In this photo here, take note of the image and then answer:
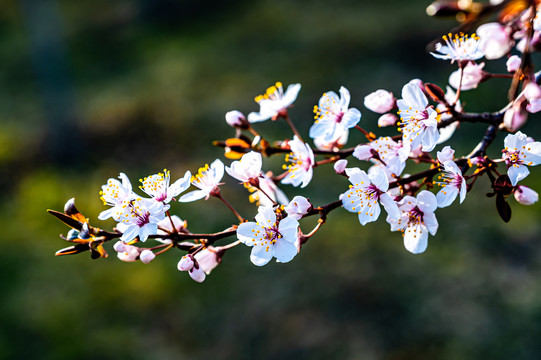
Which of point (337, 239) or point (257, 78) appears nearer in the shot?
point (337, 239)

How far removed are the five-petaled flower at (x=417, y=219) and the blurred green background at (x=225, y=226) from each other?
2.46 m

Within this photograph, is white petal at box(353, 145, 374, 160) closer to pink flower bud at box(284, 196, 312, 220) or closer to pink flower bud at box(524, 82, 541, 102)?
pink flower bud at box(284, 196, 312, 220)

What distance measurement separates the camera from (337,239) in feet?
13.4

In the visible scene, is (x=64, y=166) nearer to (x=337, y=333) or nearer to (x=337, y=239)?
(x=337, y=239)

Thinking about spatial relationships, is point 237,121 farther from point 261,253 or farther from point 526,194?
point 526,194

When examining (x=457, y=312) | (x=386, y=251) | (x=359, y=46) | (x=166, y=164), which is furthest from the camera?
(x=359, y=46)

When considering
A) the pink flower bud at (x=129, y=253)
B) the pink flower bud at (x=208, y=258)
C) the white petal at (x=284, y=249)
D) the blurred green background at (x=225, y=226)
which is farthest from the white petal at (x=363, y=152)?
the blurred green background at (x=225, y=226)

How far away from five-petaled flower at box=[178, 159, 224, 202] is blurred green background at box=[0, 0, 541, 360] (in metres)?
2.47

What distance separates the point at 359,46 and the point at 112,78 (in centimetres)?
385

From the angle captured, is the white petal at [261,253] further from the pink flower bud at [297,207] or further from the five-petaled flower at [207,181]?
the five-petaled flower at [207,181]

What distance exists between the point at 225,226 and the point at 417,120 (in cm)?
369

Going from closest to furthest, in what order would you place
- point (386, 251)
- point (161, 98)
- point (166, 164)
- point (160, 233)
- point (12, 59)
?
point (160, 233) < point (386, 251) < point (166, 164) < point (161, 98) < point (12, 59)

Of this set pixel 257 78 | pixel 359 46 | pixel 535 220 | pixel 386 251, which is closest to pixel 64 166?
pixel 257 78

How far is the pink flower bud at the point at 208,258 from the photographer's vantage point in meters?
0.96
